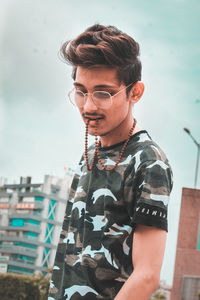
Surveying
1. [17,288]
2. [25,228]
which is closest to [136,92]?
[17,288]

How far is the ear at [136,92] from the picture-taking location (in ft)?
6.25

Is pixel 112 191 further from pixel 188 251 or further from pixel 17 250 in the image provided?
pixel 17 250

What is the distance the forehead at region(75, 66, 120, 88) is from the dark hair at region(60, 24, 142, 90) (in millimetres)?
16

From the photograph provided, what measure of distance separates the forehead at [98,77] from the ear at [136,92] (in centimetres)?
9

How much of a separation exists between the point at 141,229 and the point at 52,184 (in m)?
101

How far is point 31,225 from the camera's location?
324 ft

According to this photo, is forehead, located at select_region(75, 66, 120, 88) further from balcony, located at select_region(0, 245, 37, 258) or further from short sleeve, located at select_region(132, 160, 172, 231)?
balcony, located at select_region(0, 245, 37, 258)

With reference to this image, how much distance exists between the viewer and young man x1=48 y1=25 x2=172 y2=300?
159cm

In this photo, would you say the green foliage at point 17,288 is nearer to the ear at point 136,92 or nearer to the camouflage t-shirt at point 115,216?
the camouflage t-shirt at point 115,216

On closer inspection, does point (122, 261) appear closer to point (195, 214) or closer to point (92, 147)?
point (92, 147)

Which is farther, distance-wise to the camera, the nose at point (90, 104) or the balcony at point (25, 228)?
the balcony at point (25, 228)

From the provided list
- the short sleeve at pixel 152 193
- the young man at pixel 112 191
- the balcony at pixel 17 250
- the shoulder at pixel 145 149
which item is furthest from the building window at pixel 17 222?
the short sleeve at pixel 152 193

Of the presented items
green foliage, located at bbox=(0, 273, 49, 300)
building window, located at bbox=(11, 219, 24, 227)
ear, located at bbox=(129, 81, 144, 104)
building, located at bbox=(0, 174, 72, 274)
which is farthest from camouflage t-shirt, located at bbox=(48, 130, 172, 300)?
building window, located at bbox=(11, 219, 24, 227)

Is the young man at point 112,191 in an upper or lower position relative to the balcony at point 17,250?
lower
